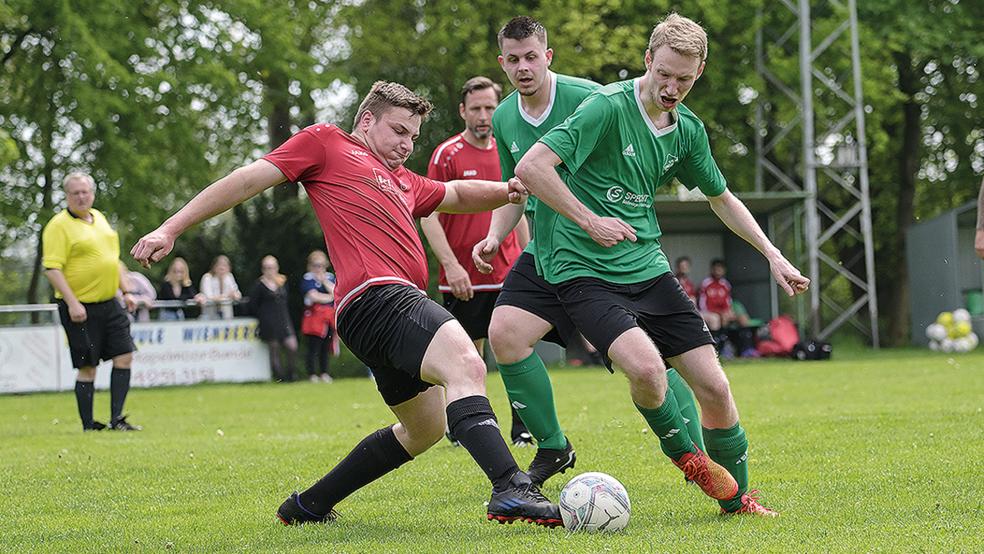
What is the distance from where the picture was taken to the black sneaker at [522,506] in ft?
16.4

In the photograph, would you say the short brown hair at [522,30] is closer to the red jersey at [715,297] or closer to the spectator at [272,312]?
the spectator at [272,312]

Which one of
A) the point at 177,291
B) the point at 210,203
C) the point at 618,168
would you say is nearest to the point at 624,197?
the point at 618,168

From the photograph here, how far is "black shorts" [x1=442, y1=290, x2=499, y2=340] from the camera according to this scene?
30.0 ft

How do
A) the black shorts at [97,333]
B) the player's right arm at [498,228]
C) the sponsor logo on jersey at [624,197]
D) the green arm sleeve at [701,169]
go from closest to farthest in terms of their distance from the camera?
the sponsor logo on jersey at [624,197]
the green arm sleeve at [701,169]
the player's right arm at [498,228]
the black shorts at [97,333]

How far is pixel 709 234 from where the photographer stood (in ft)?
90.5

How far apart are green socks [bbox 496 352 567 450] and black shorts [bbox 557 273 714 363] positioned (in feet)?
2.99

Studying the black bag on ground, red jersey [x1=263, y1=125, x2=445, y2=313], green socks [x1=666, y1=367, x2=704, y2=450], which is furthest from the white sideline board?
red jersey [x1=263, y1=125, x2=445, y2=313]

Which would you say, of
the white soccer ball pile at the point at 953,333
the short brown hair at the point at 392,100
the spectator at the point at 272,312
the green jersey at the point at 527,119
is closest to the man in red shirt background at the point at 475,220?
the green jersey at the point at 527,119

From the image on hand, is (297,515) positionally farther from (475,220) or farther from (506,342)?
(475,220)

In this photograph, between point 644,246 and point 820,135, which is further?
point 820,135

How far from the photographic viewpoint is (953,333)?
25.5 meters

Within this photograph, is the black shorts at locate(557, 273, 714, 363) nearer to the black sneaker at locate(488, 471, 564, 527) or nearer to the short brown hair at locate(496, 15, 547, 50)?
the black sneaker at locate(488, 471, 564, 527)

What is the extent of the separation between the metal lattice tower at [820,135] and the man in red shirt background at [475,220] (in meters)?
15.1

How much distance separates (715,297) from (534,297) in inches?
740
